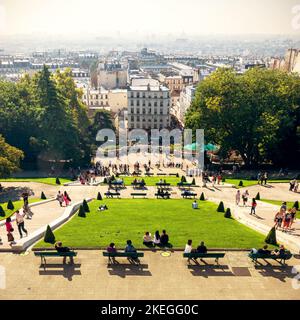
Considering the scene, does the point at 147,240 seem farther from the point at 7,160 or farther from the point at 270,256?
the point at 7,160

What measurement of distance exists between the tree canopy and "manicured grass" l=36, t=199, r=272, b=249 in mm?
25453

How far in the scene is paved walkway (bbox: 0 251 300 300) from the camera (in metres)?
17.4

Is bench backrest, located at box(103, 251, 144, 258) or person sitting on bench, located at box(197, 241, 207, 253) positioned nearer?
bench backrest, located at box(103, 251, 144, 258)

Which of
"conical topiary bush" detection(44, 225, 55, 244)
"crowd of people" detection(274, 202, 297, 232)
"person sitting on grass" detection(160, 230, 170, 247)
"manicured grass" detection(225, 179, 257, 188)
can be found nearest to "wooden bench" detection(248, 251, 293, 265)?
"person sitting on grass" detection(160, 230, 170, 247)

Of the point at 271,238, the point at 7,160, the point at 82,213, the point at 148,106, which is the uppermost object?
the point at 271,238

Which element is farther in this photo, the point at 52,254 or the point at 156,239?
the point at 156,239

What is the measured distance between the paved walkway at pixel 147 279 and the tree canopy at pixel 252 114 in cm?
3534

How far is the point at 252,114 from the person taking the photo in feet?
178

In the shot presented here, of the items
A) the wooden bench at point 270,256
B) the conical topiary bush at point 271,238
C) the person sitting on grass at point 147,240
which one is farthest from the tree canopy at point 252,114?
the person sitting on grass at point 147,240

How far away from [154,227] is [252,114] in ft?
113

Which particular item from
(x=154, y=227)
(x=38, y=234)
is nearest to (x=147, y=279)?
(x=154, y=227)

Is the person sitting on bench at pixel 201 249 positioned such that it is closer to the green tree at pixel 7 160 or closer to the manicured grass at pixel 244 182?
the manicured grass at pixel 244 182

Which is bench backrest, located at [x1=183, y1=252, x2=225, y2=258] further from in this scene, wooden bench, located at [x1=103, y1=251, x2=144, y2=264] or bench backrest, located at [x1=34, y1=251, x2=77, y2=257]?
bench backrest, located at [x1=34, y1=251, x2=77, y2=257]
